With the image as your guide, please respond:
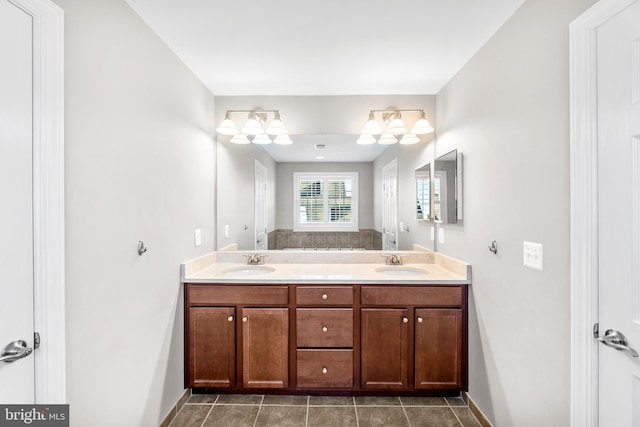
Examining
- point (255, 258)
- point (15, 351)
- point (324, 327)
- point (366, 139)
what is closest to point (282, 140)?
point (366, 139)

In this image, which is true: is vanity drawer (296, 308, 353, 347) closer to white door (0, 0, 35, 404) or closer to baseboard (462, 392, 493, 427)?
baseboard (462, 392, 493, 427)

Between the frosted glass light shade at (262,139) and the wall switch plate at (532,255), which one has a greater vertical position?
the frosted glass light shade at (262,139)

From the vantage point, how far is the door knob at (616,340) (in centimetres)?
103

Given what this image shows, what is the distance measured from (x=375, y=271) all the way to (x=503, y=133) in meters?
1.31

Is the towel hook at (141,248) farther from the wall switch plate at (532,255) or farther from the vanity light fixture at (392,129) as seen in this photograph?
the wall switch plate at (532,255)

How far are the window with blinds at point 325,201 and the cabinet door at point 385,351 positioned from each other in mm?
842

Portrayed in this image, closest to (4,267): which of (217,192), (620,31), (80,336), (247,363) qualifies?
(80,336)

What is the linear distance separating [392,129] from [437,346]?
166cm

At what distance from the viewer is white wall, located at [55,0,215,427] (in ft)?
4.06

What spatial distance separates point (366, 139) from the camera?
104 inches

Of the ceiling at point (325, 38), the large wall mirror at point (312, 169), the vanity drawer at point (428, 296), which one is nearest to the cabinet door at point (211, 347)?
the large wall mirror at point (312, 169)

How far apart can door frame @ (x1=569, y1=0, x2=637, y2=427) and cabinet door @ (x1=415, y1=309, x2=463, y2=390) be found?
3.02 feet

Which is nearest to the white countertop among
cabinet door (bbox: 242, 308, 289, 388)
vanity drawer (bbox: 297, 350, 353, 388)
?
cabinet door (bbox: 242, 308, 289, 388)

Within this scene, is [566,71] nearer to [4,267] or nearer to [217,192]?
[4,267]
